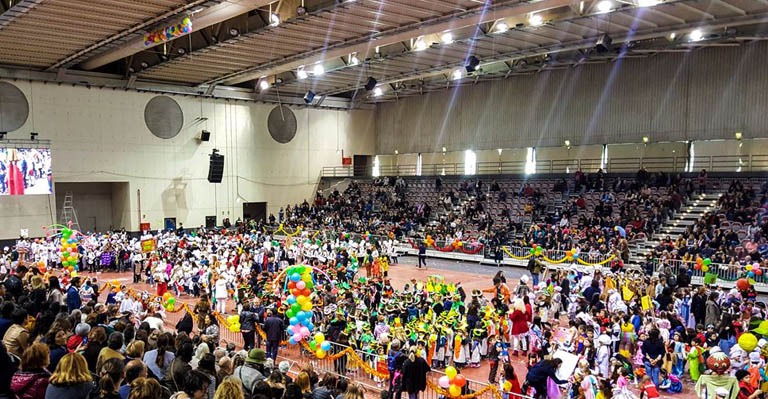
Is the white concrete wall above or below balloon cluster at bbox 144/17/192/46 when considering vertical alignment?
below

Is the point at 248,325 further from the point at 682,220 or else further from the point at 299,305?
the point at 682,220

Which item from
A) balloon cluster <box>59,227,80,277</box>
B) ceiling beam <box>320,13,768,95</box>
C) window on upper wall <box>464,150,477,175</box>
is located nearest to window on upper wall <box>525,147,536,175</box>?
window on upper wall <box>464,150,477,175</box>

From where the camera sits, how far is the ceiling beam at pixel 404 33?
18656 millimetres

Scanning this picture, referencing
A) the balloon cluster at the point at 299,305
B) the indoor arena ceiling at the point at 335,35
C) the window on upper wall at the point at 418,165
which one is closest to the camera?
the balloon cluster at the point at 299,305

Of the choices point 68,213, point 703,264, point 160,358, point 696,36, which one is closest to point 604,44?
point 696,36

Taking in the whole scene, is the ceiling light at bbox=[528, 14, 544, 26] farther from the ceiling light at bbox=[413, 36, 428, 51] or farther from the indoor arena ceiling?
the ceiling light at bbox=[413, 36, 428, 51]

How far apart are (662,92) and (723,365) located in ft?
84.8

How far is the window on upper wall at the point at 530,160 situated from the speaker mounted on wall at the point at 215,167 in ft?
63.2

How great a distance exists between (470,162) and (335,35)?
17664mm

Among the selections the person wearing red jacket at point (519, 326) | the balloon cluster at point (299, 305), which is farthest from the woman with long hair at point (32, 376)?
the person wearing red jacket at point (519, 326)

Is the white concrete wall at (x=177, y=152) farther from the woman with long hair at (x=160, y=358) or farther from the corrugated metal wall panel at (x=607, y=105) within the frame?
the woman with long hair at (x=160, y=358)

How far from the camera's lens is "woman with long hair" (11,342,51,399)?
196 inches

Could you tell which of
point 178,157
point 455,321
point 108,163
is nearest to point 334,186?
point 178,157

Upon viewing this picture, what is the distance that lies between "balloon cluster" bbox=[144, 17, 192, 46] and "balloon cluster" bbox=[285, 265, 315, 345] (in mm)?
12687
